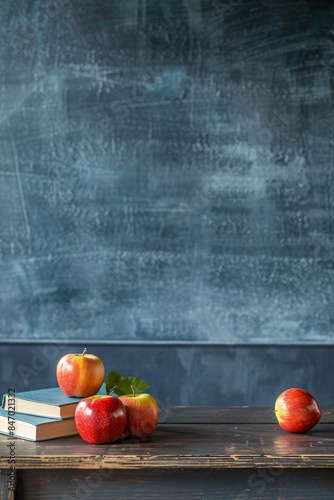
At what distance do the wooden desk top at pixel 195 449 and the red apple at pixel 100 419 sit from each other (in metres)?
0.02

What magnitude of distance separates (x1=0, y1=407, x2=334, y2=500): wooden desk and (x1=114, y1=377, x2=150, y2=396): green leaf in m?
0.17

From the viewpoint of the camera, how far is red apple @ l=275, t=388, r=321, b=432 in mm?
1562

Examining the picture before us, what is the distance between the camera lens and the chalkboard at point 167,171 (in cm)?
315

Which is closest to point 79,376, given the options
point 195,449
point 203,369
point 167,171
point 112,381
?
point 112,381

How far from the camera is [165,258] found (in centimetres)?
316

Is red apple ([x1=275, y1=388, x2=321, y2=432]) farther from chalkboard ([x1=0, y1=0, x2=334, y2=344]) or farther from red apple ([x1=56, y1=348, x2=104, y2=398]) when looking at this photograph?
chalkboard ([x1=0, y1=0, x2=334, y2=344])

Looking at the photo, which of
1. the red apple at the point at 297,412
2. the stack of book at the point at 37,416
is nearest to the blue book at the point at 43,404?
the stack of book at the point at 37,416

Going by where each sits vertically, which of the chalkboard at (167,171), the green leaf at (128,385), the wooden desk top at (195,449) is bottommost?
the wooden desk top at (195,449)

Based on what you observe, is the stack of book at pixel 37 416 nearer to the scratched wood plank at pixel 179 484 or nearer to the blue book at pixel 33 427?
the blue book at pixel 33 427

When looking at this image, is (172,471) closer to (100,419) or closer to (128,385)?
(100,419)

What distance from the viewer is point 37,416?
62.9 inches

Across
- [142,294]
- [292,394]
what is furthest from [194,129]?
[292,394]

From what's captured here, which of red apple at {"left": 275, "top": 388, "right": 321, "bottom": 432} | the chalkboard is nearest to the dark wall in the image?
the chalkboard

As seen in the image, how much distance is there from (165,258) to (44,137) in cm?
72
